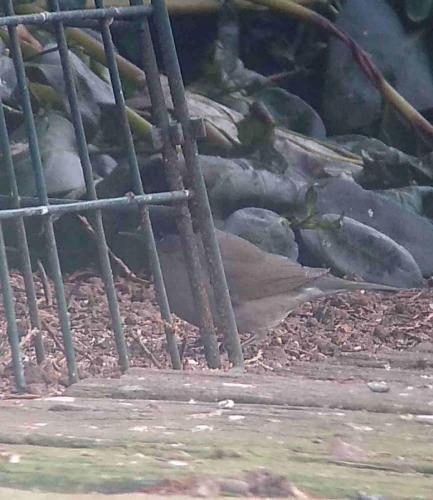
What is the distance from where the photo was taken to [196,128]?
2.91 meters

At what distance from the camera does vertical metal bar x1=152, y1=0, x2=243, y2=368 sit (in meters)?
2.88

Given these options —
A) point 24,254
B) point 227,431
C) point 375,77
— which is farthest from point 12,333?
point 375,77

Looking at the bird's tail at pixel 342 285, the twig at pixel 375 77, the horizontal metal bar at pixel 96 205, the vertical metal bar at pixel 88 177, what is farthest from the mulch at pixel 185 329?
the twig at pixel 375 77

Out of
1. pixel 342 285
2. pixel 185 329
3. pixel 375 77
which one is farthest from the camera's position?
pixel 375 77

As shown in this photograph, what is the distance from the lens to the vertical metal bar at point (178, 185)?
115 inches

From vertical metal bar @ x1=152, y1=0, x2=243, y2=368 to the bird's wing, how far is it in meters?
0.98

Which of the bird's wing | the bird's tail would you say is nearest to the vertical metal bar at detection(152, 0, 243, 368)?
the bird's wing

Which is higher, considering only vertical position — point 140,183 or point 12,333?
point 140,183

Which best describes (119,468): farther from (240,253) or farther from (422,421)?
(240,253)

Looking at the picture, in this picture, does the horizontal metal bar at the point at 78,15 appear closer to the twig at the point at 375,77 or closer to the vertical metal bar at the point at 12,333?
the vertical metal bar at the point at 12,333

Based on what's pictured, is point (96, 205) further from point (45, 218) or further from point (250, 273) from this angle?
point (250, 273)

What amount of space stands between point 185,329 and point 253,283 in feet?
0.95

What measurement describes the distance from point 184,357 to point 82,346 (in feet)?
1.02

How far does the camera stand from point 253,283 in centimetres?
403
